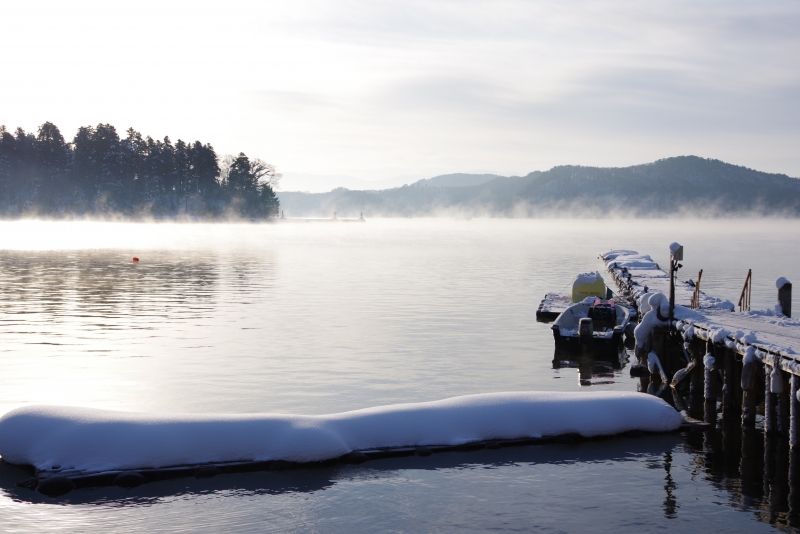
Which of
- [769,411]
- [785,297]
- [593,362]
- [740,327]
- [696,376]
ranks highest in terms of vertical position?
[785,297]

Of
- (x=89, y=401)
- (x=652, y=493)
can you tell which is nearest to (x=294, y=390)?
(x=89, y=401)

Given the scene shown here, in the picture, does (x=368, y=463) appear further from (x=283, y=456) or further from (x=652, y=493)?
(x=652, y=493)

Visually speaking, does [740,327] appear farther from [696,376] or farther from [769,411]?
[769,411]

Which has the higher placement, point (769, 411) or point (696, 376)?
point (769, 411)

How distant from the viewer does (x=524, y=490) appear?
832 inches

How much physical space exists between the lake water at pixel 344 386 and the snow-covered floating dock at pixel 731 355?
1.48m

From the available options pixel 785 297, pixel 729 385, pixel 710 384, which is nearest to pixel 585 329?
pixel 785 297

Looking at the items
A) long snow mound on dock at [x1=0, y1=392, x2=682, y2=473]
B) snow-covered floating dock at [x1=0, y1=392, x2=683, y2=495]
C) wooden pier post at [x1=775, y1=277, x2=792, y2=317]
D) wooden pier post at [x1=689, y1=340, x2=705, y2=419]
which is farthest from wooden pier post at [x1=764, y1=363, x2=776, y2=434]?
wooden pier post at [x1=775, y1=277, x2=792, y2=317]

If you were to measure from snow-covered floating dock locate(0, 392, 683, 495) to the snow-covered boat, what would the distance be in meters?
16.5

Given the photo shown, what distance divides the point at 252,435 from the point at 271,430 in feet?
1.62

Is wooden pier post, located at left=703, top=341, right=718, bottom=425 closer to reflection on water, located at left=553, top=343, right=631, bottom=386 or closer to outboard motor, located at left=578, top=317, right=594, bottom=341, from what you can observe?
reflection on water, located at left=553, top=343, right=631, bottom=386

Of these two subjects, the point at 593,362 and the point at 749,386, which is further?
the point at 593,362

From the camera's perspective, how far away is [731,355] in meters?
29.6

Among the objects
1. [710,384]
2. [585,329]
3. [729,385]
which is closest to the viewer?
[729,385]
